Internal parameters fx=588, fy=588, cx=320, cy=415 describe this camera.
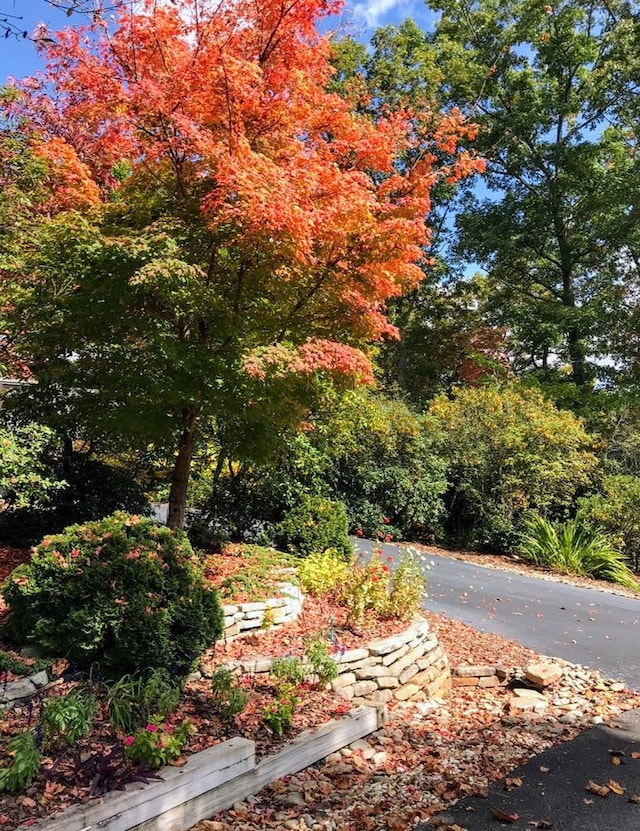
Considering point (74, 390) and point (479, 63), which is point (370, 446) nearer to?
point (74, 390)

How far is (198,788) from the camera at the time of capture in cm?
249

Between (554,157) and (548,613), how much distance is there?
1449cm

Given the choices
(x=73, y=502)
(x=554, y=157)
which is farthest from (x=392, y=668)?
(x=554, y=157)

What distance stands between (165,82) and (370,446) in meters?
6.89

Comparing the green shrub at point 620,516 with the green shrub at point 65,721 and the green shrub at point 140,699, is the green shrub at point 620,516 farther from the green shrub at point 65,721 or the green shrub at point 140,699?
the green shrub at point 65,721

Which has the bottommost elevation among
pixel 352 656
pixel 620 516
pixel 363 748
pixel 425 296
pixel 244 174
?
pixel 363 748

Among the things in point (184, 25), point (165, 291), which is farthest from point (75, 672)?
point (184, 25)

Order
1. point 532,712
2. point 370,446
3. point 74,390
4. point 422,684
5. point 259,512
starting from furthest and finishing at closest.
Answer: point 370,446, point 259,512, point 74,390, point 422,684, point 532,712

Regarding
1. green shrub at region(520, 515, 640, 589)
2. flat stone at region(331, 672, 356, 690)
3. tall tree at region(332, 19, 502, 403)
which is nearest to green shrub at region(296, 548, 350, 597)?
flat stone at region(331, 672, 356, 690)

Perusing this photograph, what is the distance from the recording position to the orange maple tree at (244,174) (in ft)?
14.3

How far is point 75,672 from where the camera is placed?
10.6ft

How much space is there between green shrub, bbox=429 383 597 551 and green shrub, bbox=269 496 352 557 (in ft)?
15.2

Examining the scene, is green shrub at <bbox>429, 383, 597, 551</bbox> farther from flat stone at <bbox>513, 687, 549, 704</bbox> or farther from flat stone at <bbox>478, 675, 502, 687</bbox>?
flat stone at <bbox>513, 687, 549, 704</bbox>

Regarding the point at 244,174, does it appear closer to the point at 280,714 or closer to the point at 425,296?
the point at 280,714
